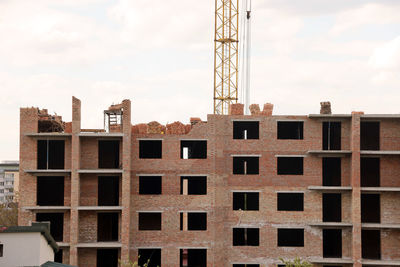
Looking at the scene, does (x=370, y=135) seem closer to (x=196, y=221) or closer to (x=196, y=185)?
(x=196, y=185)

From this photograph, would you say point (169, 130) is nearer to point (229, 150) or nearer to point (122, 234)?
point (229, 150)

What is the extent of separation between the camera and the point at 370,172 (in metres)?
42.6

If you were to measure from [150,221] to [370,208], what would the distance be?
58.0 ft

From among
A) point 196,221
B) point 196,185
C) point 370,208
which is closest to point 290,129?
point 196,185

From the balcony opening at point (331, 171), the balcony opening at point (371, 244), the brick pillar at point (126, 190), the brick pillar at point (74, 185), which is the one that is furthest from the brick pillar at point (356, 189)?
the brick pillar at point (74, 185)

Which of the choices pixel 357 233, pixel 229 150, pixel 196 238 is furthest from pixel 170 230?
pixel 357 233

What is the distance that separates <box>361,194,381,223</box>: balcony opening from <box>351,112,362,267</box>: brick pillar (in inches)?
78.0

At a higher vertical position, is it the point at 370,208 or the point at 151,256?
the point at 370,208

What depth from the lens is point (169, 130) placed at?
43.3m

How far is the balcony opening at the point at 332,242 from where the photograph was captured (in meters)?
42.2

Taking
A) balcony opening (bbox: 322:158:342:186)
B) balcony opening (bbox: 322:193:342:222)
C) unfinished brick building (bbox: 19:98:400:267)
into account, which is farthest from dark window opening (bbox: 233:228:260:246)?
balcony opening (bbox: 322:158:342:186)

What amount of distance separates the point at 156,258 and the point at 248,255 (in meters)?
7.26

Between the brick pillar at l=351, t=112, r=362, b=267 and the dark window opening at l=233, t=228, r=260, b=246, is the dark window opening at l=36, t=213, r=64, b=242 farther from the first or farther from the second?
the brick pillar at l=351, t=112, r=362, b=267

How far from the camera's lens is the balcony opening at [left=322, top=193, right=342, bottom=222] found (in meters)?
42.3
